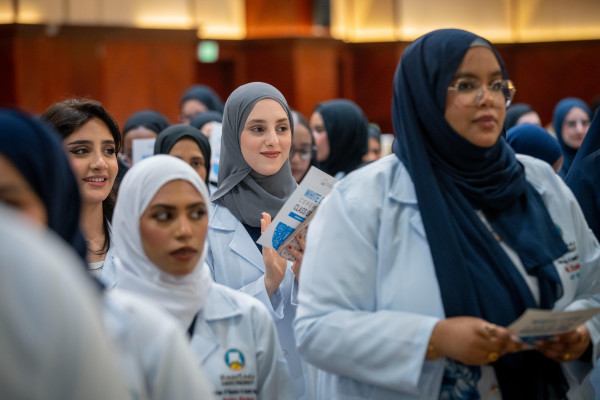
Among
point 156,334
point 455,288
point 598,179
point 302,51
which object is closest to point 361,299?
point 455,288

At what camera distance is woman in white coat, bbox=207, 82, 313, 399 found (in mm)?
3629

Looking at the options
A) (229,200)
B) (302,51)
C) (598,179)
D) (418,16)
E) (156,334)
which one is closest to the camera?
(156,334)

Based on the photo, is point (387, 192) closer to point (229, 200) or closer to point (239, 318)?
point (239, 318)

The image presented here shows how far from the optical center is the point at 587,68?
51.0 feet

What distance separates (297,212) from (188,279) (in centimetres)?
81

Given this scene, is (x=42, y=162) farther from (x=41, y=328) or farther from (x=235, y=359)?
(x=235, y=359)

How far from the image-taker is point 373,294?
8.16ft

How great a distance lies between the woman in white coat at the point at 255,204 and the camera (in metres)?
3.63

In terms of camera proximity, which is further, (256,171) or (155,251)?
(256,171)

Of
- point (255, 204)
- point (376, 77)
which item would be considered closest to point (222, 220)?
point (255, 204)

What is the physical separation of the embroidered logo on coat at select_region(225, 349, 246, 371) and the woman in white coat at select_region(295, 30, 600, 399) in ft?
0.70

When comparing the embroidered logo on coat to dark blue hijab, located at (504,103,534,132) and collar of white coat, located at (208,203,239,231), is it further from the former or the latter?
dark blue hijab, located at (504,103,534,132)

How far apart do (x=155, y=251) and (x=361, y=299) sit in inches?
26.1

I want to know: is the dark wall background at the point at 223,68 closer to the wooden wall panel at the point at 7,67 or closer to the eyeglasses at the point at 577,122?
the wooden wall panel at the point at 7,67
